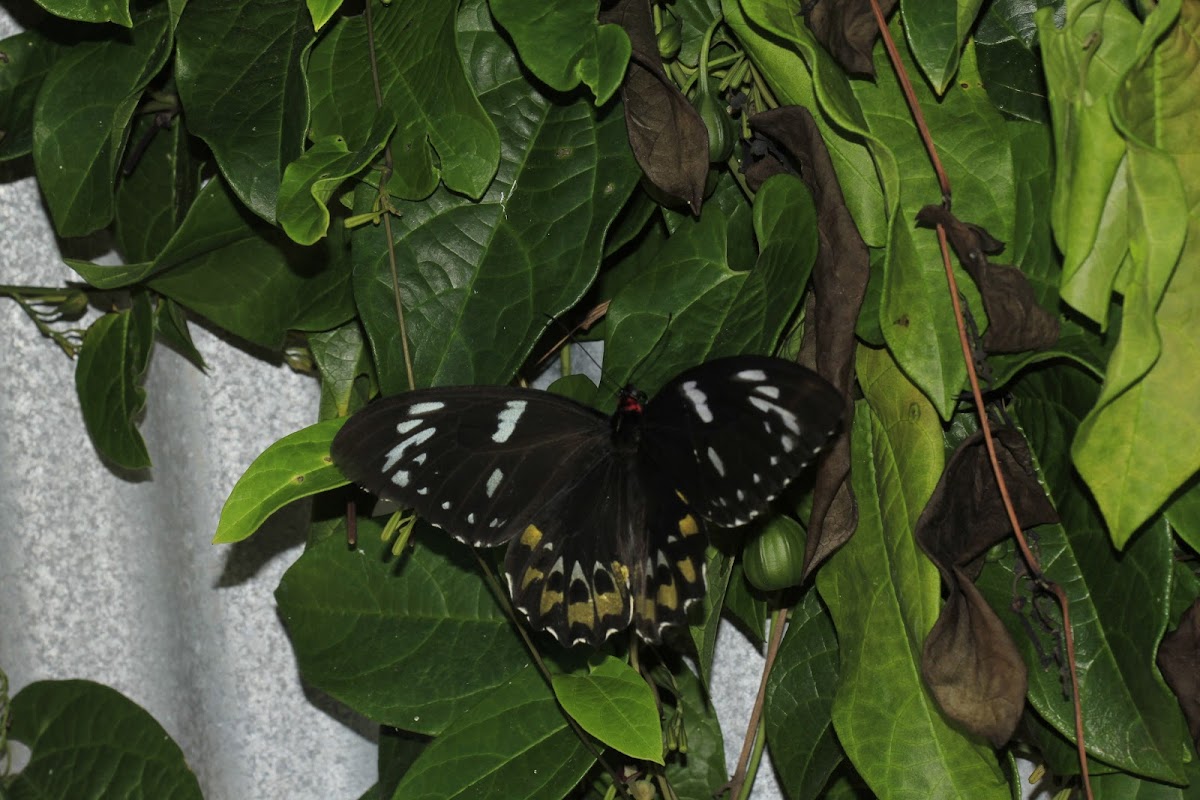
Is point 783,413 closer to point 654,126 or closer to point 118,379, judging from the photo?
point 654,126

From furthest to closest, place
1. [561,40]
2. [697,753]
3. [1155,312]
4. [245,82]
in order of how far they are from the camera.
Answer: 1. [697,753]
2. [245,82]
3. [561,40]
4. [1155,312]

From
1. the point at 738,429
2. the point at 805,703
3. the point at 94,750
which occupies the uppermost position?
the point at 738,429

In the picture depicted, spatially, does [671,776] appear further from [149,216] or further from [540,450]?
[149,216]

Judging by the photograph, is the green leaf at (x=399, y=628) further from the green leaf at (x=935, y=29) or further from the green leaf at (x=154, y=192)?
the green leaf at (x=935, y=29)

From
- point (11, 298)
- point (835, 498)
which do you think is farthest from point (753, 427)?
point (11, 298)

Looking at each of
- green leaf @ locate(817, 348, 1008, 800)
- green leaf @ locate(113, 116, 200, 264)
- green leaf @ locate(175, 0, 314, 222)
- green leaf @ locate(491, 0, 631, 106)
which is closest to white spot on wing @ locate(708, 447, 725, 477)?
green leaf @ locate(817, 348, 1008, 800)

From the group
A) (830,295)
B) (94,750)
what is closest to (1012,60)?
(830,295)

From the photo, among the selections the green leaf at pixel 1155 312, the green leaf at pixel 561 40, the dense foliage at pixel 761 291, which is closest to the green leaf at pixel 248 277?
the dense foliage at pixel 761 291
